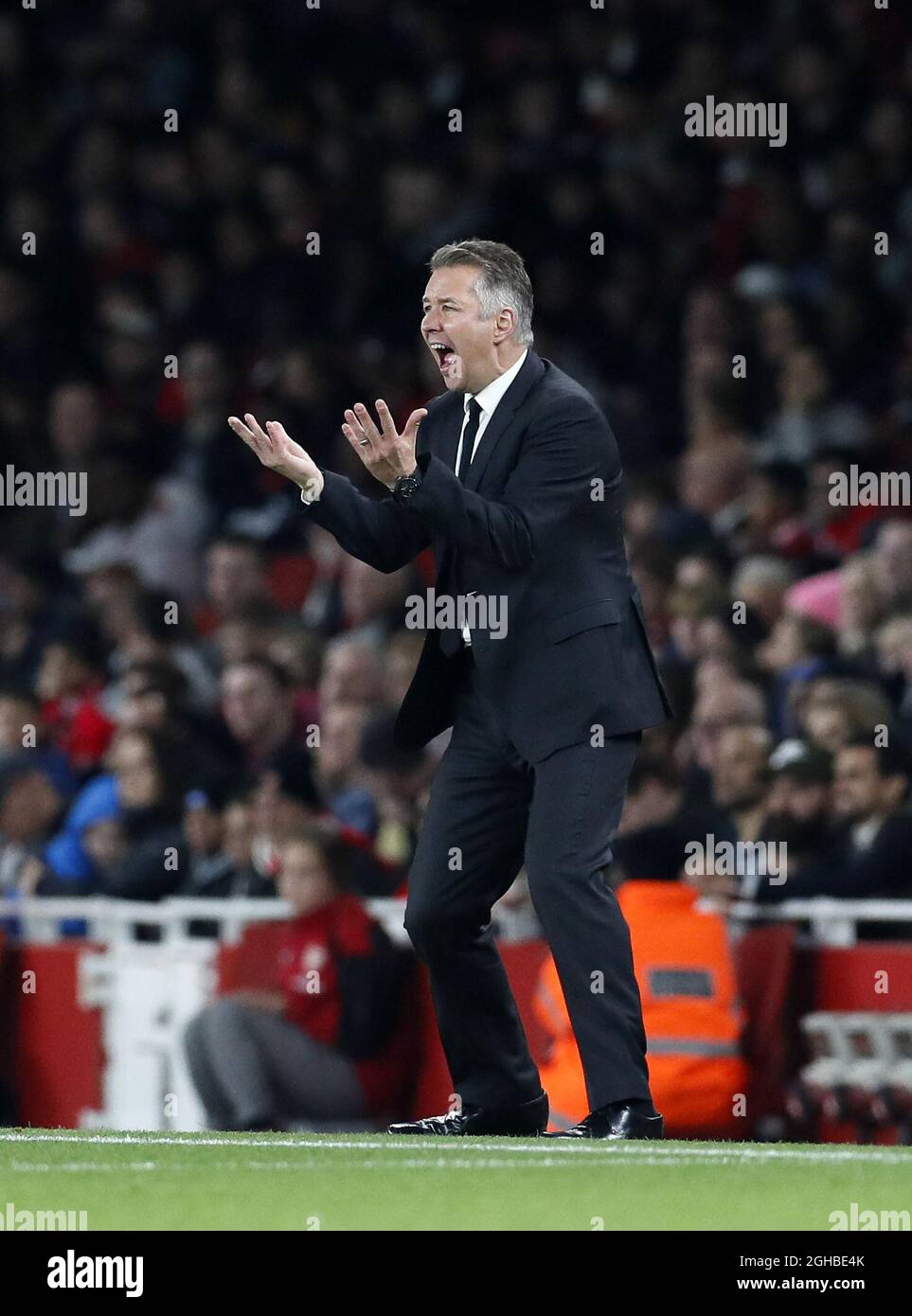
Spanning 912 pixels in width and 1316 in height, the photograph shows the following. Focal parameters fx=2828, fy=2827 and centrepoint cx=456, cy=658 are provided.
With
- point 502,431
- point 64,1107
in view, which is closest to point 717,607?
point 64,1107

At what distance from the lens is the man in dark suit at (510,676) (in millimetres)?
5723

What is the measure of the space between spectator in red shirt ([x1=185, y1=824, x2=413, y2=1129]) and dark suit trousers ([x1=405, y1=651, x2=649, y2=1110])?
8.02ft

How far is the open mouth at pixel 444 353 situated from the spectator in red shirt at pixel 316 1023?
2.87 meters

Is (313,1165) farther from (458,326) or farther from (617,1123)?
(458,326)

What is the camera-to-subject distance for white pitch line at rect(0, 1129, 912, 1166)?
541 centimetres

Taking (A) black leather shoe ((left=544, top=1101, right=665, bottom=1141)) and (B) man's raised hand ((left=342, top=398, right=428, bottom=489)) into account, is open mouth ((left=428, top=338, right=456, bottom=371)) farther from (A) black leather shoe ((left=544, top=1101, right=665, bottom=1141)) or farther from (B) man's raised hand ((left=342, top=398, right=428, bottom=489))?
(A) black leather shoe ((left=544, top=1101, right=665, bottom=1141))

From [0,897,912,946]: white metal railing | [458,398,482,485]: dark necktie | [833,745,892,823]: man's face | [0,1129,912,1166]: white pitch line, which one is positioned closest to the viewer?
[0,1129,912,1166]: white pitch line

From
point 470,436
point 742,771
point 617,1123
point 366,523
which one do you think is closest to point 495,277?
point 470,436

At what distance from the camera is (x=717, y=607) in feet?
31.6

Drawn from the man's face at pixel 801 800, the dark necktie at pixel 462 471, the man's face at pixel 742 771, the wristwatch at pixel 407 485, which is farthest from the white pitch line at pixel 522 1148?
the man's face at pixel 742 771

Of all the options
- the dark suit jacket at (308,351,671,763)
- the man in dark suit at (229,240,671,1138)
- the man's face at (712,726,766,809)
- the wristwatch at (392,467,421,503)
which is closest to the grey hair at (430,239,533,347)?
the man in dark suit at (229,240,671,1138)

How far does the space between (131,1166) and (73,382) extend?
8250 millimetres

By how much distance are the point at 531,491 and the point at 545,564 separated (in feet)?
0.58
